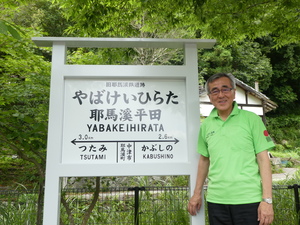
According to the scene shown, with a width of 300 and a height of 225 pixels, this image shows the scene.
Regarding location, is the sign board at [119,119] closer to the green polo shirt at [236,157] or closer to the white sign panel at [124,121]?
the white sign panel at [124,121]

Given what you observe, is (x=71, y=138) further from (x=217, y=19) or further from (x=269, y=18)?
(x=269, y=18)

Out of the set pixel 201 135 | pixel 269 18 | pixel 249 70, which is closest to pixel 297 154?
pixel 249 70

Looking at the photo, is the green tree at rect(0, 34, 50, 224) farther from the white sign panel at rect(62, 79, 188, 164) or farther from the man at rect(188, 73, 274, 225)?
the man at rect(188, 73, 274, 225)

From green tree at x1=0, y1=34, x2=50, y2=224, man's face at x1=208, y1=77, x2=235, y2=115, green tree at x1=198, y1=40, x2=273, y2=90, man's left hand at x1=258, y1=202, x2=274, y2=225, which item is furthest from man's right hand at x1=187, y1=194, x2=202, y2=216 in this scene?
green tree at x1=198, y1=40, x2=273, y2=90

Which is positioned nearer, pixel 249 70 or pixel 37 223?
pixel 37 223

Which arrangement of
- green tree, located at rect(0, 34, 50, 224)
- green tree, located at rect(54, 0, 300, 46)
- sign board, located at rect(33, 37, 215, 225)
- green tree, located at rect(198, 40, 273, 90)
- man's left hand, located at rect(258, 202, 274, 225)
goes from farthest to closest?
green tree, located at rect(198, 40, 273, 90), green tree, located at rect(54, 0, 300, 46), green tree, located at rect(0, 34, 50, 224), sign board, located at rect(33, 37, 215, 225), man's left hand, located at rect(258, 202, 274, 225)

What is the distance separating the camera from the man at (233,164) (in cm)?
181

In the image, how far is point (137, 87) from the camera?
2145mm

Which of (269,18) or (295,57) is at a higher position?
(295,57)

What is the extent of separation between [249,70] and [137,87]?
20101 mm

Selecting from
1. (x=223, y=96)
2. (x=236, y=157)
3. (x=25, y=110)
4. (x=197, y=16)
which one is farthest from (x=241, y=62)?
(x=236, y=157)

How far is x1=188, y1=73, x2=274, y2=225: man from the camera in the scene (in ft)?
5.93

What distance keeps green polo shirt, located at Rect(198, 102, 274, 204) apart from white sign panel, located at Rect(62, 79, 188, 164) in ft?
0.94

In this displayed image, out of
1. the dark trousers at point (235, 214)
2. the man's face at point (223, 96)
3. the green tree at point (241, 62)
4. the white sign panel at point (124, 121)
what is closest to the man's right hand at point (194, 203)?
the dark trousers at point (235, 214)
